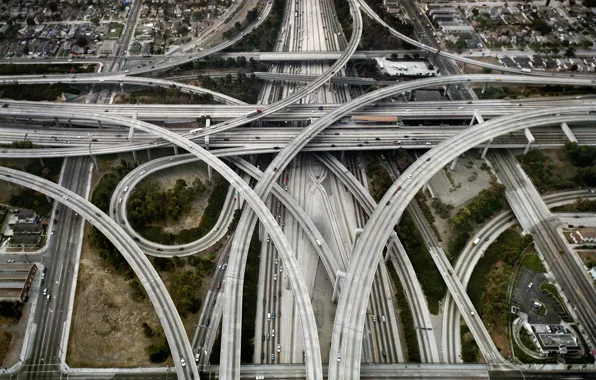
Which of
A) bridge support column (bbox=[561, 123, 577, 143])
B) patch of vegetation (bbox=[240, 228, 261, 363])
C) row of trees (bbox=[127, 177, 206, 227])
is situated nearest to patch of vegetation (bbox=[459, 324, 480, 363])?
patch of vegetation (bbox=[240, 228, 261, 363])

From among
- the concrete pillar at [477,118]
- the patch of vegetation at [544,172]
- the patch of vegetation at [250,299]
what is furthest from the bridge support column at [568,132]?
the patch of vegetation at [250,299]

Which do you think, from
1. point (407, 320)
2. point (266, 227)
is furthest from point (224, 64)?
point (407, 320)

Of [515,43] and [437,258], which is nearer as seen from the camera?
[437,258]

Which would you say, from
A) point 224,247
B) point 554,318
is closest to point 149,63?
point 224,247

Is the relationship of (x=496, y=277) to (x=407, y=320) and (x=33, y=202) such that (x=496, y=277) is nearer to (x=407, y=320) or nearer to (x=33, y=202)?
(x=407, y=320)

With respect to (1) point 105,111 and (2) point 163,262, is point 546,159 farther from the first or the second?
(1) point 105,111

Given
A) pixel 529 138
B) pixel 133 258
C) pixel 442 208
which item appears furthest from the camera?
pixel 529 138
